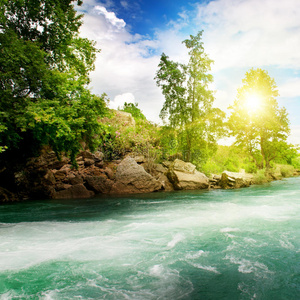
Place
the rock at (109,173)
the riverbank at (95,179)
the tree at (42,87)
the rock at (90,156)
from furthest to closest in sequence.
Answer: the rock at (90,156), the rock at (109,173), the riverbank at (95,179), the tree at (42,87)

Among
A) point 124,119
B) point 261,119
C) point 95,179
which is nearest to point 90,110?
point 95,179

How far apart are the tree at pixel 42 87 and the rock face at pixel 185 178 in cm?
635

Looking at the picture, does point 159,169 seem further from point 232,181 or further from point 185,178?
point 232,181

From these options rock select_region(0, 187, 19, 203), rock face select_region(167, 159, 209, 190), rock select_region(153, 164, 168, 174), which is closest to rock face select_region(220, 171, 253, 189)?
rock face select_region(167, 159, 209, 190)

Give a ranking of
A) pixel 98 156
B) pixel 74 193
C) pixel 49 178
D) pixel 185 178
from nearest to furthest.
A: pixel 74 193 → pixel 49 178 → pixel 185 178 → pixel 98 156

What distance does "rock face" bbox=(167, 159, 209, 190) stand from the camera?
14.7 metres

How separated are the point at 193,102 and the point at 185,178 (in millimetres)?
6638

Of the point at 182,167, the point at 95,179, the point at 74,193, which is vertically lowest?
the point at 74,193

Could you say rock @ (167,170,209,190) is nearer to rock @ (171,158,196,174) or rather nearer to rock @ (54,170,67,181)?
rock @ (171,158,196,174)

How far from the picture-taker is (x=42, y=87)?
30.2ft

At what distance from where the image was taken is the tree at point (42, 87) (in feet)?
26.3

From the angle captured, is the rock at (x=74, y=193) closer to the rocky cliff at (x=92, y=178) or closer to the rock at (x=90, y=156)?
the rocky cliff at (x=92, y=178)

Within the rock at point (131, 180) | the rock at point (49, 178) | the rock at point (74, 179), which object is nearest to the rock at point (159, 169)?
the rock at point (131, 180)

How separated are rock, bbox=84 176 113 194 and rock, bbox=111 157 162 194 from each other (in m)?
0.37
